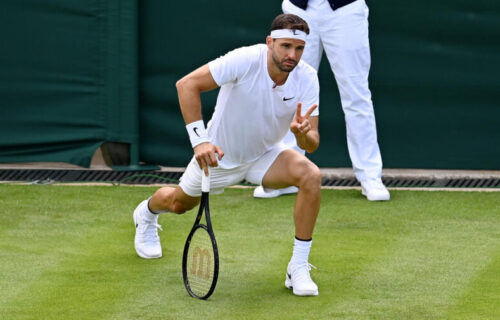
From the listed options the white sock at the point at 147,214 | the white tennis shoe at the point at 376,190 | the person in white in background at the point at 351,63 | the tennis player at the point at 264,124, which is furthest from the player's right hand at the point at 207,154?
the white tennis shoe at the point at 376,190

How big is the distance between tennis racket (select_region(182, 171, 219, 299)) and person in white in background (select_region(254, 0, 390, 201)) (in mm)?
2180

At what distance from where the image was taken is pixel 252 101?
5.33m

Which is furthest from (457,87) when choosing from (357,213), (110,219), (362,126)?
(110,219)

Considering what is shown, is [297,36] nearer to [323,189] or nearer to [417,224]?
[417,224]

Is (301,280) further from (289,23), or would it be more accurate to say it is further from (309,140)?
(289,23)

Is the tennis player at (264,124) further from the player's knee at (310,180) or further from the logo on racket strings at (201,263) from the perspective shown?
the logo on racket strings at (201,263)

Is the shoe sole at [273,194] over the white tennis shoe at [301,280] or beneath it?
beneath

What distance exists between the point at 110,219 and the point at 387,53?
260cm

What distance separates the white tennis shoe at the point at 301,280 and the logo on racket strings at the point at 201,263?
1.37 ft

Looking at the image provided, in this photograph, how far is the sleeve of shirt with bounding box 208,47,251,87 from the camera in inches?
204

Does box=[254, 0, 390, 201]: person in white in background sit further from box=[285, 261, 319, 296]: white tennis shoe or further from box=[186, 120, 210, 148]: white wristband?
box=[186, 120, 210, 148]: white wristband

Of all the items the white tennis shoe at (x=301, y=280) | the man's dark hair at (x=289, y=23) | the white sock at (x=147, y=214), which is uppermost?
the man's dark hair at (x=289, y=23)

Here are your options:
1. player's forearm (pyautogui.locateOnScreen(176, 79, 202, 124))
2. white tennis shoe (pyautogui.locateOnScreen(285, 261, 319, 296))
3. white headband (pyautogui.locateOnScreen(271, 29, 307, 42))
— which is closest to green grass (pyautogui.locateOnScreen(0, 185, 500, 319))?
white tennis shoe (pyautogui.locateOnScreen(285, 261, 319, 296))

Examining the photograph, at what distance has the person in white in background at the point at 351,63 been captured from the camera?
7352 millimetres
